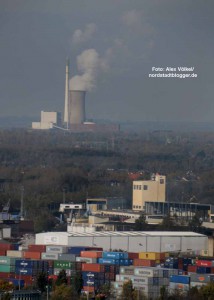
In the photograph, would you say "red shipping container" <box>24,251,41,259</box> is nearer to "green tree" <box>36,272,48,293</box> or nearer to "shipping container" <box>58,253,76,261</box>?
"shipping container" <box>58,253,76,261</box>

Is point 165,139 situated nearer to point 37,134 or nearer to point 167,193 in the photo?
point 37,134

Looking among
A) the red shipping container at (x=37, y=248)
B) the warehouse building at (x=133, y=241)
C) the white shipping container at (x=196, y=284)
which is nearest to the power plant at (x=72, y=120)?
the warehouse building at (x=133, y=241)

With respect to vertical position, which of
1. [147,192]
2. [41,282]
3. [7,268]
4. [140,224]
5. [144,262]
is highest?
[147,192]

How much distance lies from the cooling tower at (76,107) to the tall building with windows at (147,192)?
23.3m

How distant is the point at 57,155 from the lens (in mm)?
50094

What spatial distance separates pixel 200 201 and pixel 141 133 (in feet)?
→ 81.5

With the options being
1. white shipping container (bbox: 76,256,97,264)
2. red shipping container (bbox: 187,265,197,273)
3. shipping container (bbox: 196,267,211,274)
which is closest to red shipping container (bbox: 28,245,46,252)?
white shipping container (bbox: 76,256,97,264)

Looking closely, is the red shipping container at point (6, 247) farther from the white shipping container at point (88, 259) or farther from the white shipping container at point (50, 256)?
the white shipping container at point (88, 259)

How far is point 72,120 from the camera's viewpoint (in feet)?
211

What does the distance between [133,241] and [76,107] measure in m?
37.7

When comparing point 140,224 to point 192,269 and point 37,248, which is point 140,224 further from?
point 192,269

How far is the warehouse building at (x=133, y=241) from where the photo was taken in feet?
83.4

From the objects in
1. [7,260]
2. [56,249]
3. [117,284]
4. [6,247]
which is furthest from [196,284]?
[6,247]

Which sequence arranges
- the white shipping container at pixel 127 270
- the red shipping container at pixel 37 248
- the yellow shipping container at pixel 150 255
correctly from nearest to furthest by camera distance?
the white shipping container at pixel 127 270, the yellow shipping container at pixel 150 255, the red shipping container at pixel 37 248
